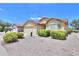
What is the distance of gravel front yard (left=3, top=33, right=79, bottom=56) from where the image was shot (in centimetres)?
445

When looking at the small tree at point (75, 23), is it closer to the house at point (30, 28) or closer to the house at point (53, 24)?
the house at point (53, 24)

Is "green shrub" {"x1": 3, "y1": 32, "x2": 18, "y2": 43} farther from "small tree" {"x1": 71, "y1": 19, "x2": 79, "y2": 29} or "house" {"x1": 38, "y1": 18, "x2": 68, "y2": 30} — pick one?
"small tree" {"x1": 71, "y1": 19, "x2": 79, "y2": 29}

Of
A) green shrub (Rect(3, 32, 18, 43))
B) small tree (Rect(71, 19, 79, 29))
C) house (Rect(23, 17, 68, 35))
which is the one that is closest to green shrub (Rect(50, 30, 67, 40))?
house (Rect(23, 17, 68, 35))

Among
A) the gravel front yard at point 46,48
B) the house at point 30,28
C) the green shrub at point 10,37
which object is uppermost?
the house at point 30,28

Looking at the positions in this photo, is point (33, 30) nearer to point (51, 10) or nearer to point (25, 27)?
point (25, 27)

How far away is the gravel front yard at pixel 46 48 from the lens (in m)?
4.45

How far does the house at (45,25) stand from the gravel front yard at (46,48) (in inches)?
7.3

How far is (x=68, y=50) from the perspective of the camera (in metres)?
4.45

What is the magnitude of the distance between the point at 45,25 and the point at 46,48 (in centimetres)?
35

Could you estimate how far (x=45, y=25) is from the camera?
4.54 meters

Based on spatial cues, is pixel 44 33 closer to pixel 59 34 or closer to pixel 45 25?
pixel 45 25

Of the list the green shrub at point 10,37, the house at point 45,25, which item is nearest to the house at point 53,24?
the house at point 45,25

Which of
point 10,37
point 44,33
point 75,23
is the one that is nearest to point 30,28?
point 44,33

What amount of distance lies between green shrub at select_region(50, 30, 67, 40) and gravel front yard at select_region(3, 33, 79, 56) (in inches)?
2.1
